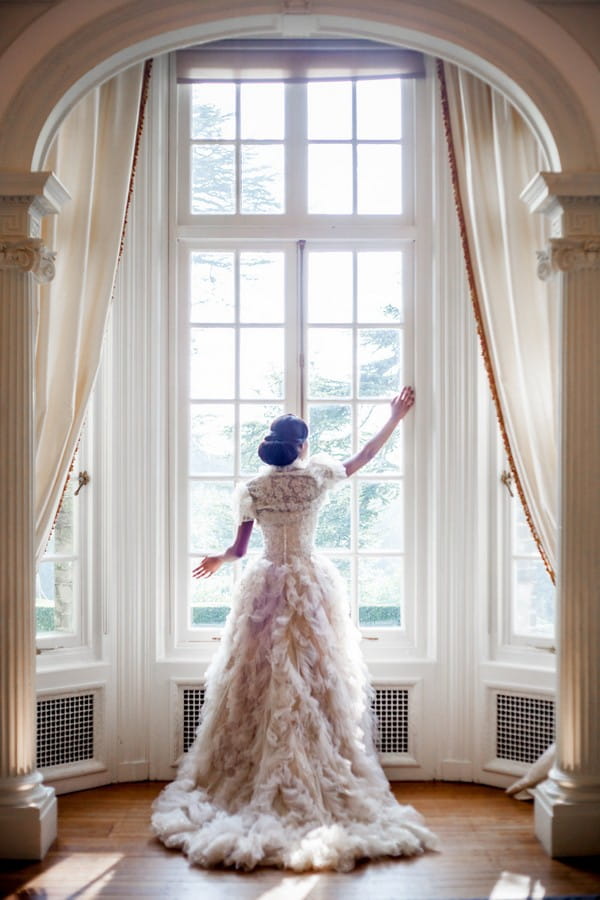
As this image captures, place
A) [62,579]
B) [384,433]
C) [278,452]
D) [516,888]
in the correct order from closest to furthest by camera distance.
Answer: [516,888] < [278,452] < [384,433] < [62,579]

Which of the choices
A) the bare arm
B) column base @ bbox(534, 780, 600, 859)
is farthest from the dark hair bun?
column base @ bbox(534, 780, 600, 859)

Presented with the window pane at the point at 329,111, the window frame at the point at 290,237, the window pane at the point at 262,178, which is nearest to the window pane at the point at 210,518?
the window frame at the point at 290,237

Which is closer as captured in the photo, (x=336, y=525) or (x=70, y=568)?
(x=70, y=568)

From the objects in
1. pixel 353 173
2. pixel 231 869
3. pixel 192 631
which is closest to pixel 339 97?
pixel 353 173

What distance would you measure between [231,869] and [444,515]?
73.6 inches

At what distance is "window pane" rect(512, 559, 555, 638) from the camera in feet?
14.1

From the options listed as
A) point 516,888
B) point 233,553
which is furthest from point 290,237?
point 516,888

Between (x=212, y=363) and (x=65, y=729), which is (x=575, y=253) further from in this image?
(x=65, y=729)

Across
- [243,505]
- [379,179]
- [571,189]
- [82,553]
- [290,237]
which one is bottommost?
[82,553]

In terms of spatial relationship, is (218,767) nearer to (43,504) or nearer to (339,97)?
(43,504)

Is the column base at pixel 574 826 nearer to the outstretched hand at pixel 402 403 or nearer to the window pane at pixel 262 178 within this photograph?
the outstretched hand at pixel 402 403

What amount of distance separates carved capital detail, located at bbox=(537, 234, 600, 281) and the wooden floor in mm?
2203

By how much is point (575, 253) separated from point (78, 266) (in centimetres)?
212

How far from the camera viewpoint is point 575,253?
3.43 meters
